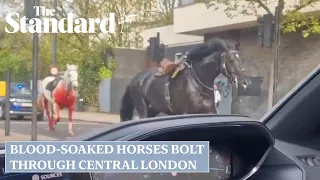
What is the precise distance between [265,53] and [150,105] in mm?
426

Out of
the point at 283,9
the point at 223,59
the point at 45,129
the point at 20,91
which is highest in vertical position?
the point at 283,9

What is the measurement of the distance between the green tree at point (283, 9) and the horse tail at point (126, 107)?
15.5 inches

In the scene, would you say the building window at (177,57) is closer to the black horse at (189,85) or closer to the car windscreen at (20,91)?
the black horse at (189,85)

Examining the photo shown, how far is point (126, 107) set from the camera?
1573mm

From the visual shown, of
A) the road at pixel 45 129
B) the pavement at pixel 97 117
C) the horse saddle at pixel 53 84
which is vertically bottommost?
the road at pixel 45 129

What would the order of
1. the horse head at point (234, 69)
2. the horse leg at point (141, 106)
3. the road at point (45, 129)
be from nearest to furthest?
the road at point (45, 129) < the horse leg at point (141, 106) < the horse head at point (234, 69)

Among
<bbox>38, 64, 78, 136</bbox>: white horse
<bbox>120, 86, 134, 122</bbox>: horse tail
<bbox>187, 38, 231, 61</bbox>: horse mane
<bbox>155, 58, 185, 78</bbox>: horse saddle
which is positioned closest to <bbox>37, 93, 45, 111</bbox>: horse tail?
<bbox>38, 64, 78, 136</bbox>: white horse

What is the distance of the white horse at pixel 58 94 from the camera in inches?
59.9

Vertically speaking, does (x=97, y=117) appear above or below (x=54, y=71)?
below

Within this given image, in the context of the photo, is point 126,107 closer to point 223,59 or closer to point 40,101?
point 40,101

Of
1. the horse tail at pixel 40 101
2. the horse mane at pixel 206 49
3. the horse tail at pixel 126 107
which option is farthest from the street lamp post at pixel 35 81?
the horse mane at pixel 206 49

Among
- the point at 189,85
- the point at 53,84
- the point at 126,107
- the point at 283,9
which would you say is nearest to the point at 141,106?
the point at 126,107

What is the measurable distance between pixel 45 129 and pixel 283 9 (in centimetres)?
83

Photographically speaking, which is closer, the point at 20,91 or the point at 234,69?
the point at 20,91
